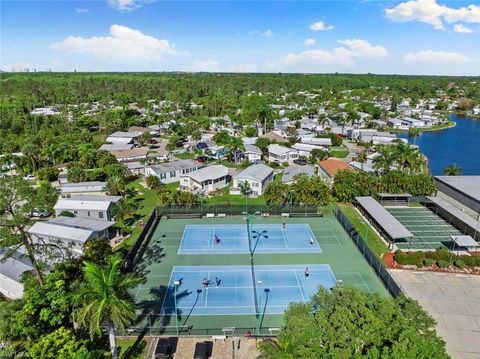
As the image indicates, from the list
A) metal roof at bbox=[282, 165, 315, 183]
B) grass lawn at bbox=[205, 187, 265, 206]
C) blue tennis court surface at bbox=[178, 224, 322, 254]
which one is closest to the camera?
blue tennis court surface at bbox=[178, 224, 322, 254]

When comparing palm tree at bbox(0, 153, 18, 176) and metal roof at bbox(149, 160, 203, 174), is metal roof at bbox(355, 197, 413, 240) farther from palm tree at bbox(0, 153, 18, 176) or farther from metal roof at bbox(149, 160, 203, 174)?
palm tree at bbox(0, 153, 18, 176)

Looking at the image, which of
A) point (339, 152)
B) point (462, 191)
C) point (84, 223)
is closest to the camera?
point (84, 223)

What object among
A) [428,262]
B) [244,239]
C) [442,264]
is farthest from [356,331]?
[244,239]

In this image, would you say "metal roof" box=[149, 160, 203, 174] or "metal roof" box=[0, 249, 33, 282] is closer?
"metal roof" box=[0, 249, 33, 282]

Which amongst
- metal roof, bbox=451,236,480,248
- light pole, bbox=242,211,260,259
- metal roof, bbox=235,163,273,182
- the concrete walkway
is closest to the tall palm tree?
metal roof, bbox=235,163,273,182

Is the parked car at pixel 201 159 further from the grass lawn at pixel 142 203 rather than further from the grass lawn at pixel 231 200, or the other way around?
the grass lawn at pixel 231 200

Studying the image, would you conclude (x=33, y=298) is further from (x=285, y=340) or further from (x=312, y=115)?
(x=312, y=115)

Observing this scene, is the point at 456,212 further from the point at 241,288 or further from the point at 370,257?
the point at 241,288
